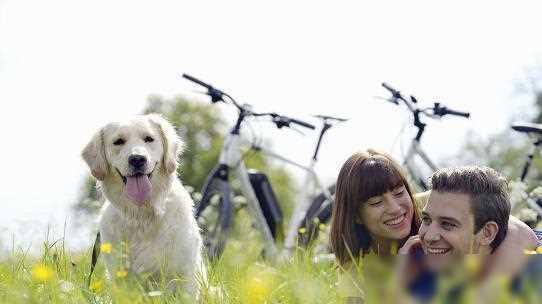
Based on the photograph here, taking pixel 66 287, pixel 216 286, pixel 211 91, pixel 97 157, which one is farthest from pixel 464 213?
pixel 211 91

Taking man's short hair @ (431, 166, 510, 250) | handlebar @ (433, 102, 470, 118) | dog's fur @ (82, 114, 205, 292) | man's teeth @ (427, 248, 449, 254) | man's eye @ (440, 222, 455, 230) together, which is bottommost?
dog's fur @ (82, 114, 205, 292)

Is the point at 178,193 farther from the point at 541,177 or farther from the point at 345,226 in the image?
the point at 541,177

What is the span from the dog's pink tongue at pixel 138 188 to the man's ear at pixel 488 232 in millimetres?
1998

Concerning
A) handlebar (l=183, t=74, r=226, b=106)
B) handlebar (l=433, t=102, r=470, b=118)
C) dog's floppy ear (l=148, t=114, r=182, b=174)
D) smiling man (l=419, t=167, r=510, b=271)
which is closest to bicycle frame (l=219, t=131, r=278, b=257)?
handlebar (l=183, t=74, r=226, b=106)

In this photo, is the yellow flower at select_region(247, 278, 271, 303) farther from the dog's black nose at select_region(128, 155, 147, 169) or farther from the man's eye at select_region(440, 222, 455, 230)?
the dog's black nose at select_region(128, 155, 147, 169)

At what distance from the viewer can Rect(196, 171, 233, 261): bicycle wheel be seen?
659 cm

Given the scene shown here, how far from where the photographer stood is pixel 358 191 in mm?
4090

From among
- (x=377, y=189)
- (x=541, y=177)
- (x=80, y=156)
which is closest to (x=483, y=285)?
(x=377, y=189)

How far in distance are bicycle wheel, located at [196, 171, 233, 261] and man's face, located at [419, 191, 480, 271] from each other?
3.41 m

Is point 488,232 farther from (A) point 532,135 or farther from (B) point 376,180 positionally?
(A) point 532,135

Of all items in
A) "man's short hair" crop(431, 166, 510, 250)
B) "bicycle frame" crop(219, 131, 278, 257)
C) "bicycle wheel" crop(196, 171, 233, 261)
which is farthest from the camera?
"bicycle frame" crop(219, 131, 278, 257)

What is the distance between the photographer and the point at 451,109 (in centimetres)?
716

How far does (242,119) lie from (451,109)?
6.26 feet

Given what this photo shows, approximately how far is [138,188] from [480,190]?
82.5 inches
